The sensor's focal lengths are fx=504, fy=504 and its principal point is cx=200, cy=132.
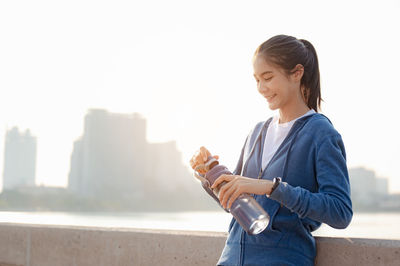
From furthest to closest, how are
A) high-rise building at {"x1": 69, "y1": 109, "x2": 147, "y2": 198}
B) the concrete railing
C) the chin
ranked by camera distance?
1. high-rise building at {"x1": 69, "y1": 109, "x2": 147, "y2": 198}
2. the concrete railing
3. the chin

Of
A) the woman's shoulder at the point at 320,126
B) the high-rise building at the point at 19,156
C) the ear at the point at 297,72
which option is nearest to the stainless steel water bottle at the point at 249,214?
the woman's shoulder at the point at 320,126

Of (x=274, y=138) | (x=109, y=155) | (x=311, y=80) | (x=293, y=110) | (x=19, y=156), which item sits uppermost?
(x=311, y=80)

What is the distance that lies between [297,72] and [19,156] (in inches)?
3799

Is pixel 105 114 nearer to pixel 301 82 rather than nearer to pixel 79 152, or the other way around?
pixel 79 152

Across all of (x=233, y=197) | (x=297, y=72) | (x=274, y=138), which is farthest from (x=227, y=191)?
(x=297, y=72)

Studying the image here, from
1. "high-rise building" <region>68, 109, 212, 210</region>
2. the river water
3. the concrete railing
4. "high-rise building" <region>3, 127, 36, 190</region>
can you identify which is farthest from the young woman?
"high-rise building" <region>3, 127, 36, 190</region>

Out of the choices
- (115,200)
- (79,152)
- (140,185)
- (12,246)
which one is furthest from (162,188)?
(12,246)

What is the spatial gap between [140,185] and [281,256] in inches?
3195

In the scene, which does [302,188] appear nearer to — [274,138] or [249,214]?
[249,214]

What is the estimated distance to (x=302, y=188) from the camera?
5.34 feet

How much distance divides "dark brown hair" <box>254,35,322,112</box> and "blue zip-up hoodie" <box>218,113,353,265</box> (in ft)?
0.40

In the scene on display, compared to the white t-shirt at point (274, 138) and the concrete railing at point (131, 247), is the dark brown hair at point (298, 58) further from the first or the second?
the concrete railing at point (131, 247)

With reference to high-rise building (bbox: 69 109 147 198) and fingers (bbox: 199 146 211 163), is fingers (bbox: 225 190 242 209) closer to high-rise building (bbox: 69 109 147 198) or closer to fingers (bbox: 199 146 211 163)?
fingers (bbox: 199 146 211 163)

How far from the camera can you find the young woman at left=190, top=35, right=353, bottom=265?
1588 millimetres
